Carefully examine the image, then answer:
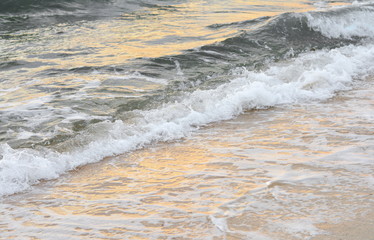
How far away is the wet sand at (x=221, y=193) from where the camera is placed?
112 inches

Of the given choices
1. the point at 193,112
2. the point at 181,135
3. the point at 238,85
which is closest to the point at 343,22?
the point at 238,85

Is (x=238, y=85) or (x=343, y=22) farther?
(x=343, y=22)

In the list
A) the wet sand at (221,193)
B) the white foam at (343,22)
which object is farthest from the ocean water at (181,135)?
the white foam at (343,22)

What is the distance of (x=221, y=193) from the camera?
3354 mm

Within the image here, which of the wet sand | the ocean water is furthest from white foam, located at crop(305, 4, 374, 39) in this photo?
the wet sand

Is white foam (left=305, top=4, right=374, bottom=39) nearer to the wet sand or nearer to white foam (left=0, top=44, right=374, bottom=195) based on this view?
white foam (left=0, top=44, right=374, bottom=195)

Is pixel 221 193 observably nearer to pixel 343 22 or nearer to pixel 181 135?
pixel 181 135

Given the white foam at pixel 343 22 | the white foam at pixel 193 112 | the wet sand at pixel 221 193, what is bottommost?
the wet sand at pixel 221 193

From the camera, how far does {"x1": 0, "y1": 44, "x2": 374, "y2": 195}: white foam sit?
3947mm

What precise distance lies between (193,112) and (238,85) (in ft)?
4.59

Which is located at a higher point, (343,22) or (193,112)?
(343,22)

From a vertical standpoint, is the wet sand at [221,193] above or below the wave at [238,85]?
below

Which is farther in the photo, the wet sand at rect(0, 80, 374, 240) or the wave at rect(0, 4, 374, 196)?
the wave at rect(0, 4, 374, 196)

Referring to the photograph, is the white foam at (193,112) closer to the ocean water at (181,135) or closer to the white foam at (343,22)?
the ocean water at (181,135)
